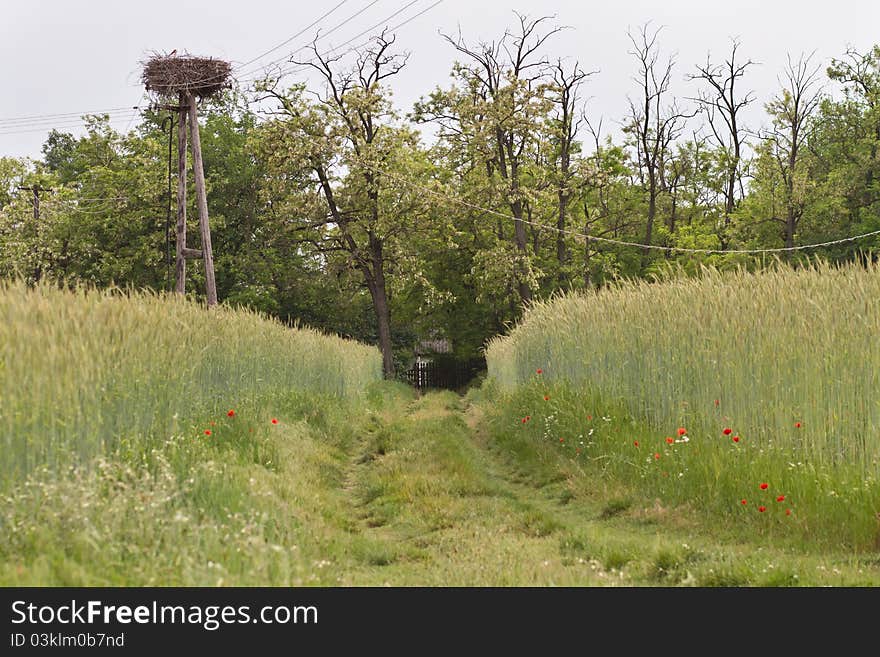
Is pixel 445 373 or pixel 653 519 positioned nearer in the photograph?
pixel 653 519

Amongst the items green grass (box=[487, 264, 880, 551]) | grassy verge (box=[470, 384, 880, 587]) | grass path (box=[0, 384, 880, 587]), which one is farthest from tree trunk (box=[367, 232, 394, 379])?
green grass (box=[487, 264, 880, 551])

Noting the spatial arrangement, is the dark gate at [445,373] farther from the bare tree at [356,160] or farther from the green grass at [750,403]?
the green grass at [750,403]

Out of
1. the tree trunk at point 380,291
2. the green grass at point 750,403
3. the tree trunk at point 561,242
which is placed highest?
the tree trunk at point 561,242

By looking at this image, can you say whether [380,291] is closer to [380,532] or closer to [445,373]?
[445,373]

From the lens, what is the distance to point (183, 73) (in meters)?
19.7

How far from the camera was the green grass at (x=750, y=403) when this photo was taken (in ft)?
21.7

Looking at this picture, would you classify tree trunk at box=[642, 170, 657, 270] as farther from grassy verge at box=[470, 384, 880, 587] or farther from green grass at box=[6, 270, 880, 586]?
green grass at box=[6, 270, 880, 586]

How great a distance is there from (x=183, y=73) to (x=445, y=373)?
29.7 metres

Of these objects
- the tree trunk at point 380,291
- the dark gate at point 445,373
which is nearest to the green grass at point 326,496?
the tree trunk at point 380,291

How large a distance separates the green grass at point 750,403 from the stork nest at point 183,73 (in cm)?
1361

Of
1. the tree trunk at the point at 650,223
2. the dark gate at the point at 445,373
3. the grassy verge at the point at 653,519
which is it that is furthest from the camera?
the dark gate at the point at 445,373

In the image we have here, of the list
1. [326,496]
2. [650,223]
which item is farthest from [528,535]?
[650,223]

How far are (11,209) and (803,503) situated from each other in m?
45.8

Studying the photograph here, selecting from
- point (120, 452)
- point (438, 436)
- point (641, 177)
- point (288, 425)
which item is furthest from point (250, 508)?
point (641, 177)
